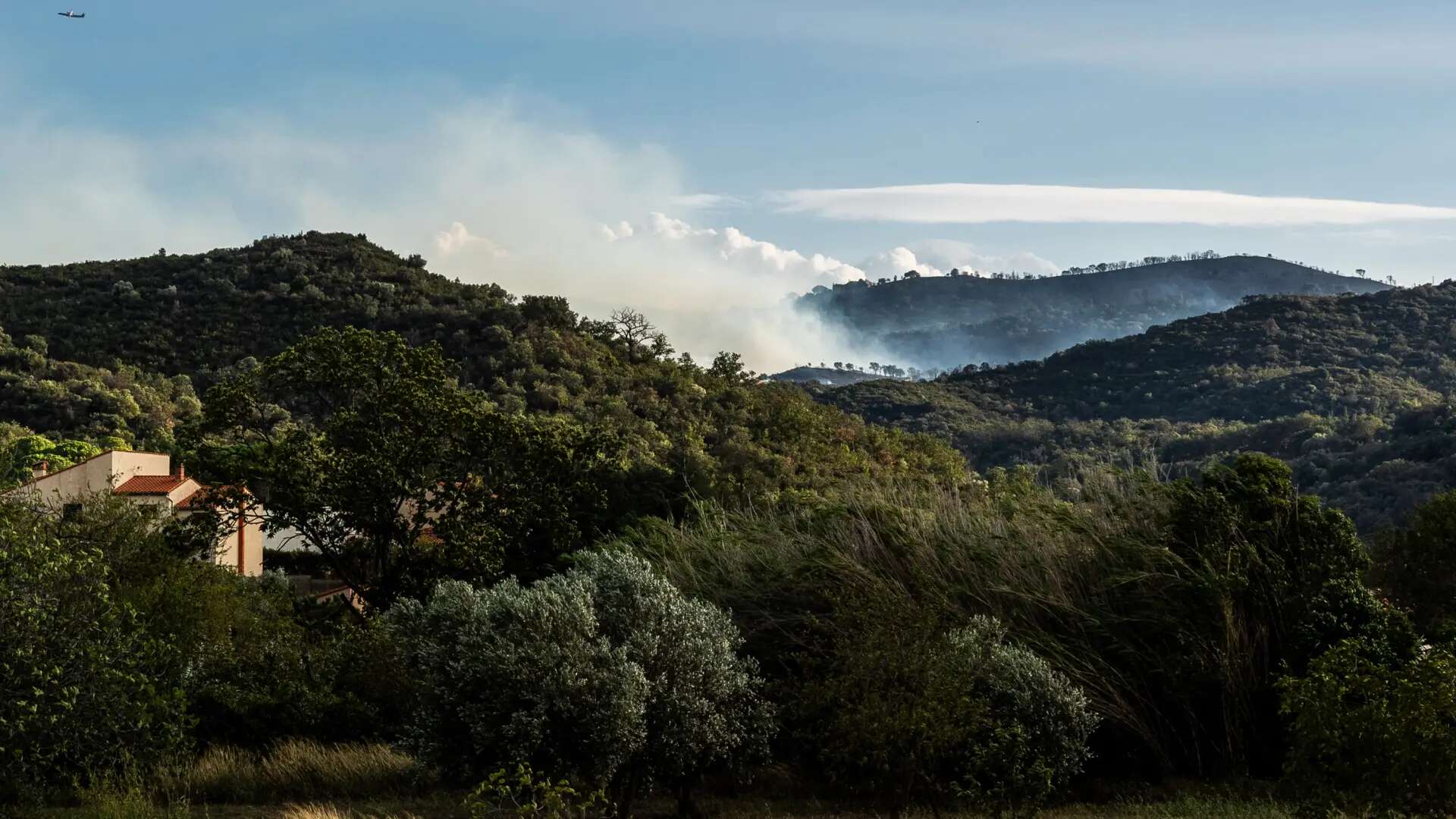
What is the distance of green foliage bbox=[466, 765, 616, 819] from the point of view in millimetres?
7254

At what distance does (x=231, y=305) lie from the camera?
55156 mm

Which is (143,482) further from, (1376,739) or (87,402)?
(1376,739)

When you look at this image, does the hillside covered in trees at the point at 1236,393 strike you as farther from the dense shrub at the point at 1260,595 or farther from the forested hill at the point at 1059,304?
the forested hill at the point at 1059,304

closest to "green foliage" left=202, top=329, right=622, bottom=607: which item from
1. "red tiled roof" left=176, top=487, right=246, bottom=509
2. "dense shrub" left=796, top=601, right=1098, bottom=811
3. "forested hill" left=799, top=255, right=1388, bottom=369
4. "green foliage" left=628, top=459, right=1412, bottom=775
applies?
"red tiled roof" left=176, top=487, right=246, bottom=509

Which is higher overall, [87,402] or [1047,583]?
[87,402]

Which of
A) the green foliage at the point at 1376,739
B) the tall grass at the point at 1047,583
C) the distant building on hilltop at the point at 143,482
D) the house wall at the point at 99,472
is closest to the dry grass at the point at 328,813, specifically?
the tall grass at the point at 1047,583

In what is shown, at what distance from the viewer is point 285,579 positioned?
65.4ft

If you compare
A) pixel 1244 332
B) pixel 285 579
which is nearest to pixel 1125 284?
pixel 1244 332

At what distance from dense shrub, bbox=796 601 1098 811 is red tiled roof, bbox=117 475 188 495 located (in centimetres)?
2644

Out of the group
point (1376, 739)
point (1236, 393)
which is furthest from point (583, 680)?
point (1236, 393)

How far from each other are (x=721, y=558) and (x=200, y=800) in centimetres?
504

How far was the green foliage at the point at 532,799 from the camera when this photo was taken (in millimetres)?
7254

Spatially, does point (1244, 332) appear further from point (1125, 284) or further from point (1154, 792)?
point (1125, 284)

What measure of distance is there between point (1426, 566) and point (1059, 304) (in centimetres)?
17692
